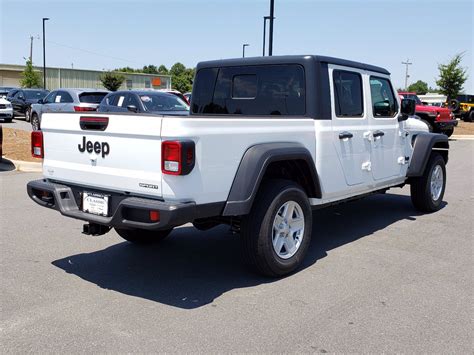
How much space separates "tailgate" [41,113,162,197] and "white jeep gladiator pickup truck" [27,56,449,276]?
1 cm

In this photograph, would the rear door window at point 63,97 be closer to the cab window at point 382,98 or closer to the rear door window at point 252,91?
the rear door window at point 252,91

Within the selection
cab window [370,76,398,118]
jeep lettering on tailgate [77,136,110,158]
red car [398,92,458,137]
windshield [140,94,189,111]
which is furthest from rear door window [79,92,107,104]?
jeep lettering on tailgate [77,136,110,158]

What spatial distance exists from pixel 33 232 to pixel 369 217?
4.45 meters

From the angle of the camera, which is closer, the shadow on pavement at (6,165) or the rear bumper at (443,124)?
the shadow on pavement at (6,165)


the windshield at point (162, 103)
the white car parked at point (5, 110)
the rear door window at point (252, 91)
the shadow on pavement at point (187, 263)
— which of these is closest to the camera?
the shadow on pavement at point (187, 263)

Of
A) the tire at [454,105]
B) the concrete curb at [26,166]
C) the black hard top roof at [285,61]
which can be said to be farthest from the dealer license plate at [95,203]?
the tire at [454,105]

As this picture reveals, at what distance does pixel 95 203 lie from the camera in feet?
13.5

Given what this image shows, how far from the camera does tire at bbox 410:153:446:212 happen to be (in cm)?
717

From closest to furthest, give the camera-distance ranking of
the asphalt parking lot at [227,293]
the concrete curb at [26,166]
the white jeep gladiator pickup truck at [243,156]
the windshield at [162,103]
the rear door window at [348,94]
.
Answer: the asphalt parking lot at [227,293] → the white jeep gladiator pickup truck at [243,156] → the rear door window at [348,94] → the concrete curb at [26,166] → the windshield at [162,103]

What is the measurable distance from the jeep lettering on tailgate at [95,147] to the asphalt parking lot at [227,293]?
1.17 meters

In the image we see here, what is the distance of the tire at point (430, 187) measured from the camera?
23.5 feet

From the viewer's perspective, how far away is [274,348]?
10.6ft

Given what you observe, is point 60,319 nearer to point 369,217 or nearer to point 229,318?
point 229,318

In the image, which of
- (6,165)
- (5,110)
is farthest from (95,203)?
(5,110)
